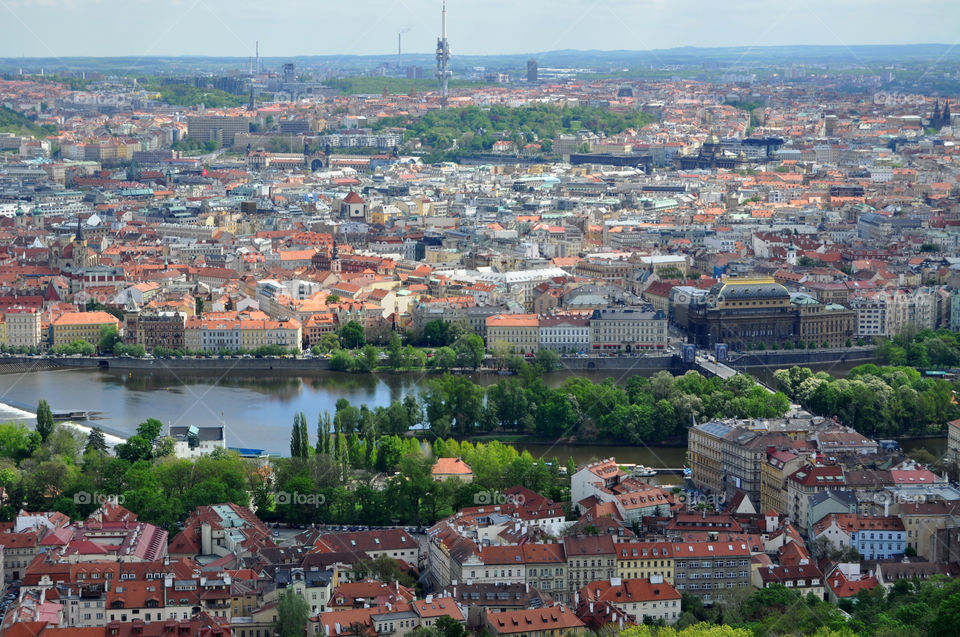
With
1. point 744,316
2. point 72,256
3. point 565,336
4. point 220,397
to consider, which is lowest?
point 220,397

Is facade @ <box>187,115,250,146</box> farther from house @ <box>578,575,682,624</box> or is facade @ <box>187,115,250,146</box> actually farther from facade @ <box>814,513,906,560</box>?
house @ <box>578,575,682,624</box>

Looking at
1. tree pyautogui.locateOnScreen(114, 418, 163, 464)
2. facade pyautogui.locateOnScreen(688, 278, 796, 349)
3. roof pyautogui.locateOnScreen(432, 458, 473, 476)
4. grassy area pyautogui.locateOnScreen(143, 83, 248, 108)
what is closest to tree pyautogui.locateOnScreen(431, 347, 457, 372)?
facade pyautogui.locateOnScreen(688, 278, 796, 349)

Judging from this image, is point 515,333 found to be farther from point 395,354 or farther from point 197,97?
point 197,97

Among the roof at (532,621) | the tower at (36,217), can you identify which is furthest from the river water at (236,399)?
the tower at (36,217)

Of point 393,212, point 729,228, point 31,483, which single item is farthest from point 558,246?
point 31,483

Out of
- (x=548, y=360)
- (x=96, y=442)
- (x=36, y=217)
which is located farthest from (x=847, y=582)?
(x=36, y=217)

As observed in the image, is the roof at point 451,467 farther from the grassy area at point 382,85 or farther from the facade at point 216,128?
the grassy area at point 382,85
